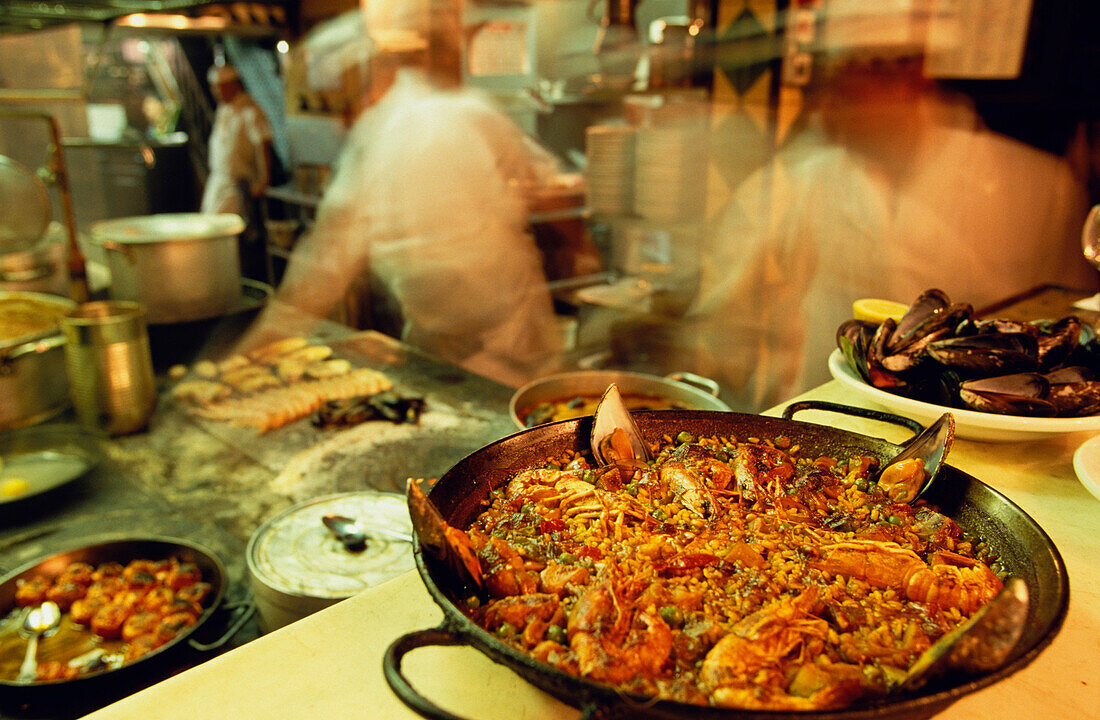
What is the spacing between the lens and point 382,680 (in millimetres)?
859

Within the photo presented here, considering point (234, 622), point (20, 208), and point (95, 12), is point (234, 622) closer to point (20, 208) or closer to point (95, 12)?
point (20, 208)

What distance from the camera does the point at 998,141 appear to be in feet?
14.8

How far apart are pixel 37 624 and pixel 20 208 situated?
1.96m

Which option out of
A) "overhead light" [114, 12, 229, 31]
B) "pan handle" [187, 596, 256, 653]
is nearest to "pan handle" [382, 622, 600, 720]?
"pan handle" [187, 596, 256, 653]

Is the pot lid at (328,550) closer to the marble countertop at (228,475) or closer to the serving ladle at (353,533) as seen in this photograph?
the serving ladle at (353,533)

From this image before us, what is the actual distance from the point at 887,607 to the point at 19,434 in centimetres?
334

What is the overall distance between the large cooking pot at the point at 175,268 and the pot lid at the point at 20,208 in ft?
1.04

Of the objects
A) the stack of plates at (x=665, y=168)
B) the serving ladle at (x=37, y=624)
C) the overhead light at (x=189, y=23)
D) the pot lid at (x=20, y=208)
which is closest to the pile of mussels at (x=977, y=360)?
the serving ladle at (x=37, y=624)

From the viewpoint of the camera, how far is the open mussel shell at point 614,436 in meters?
1.17

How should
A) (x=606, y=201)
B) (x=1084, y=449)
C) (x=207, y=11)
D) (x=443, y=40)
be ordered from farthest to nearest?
(x=443, y=40)
(x=207, y=11)
(x=606, y=201)
(x=1084, y=449)

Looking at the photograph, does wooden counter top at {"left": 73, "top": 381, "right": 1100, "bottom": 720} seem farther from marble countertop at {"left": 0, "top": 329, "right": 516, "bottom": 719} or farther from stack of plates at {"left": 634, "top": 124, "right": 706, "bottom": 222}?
stack of plates at {"left": 634, "top": 124, "right": 706, "bottom": 222}

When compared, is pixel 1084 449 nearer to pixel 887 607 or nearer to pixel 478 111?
pixel 887 607

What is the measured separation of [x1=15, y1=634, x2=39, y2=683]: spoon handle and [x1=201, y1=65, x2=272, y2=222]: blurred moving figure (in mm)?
6720

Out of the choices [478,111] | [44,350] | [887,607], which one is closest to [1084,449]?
[887,607]
